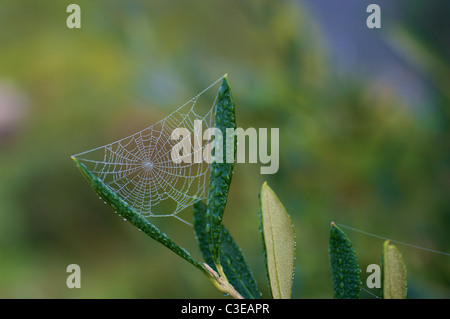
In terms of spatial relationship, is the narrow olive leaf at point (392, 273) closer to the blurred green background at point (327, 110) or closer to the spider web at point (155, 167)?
the spider web at point (155, 167)

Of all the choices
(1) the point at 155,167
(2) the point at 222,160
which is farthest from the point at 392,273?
(1) the point at 155,167

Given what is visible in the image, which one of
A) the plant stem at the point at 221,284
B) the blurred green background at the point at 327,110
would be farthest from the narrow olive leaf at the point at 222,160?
the blurred green background at the point at 327,110

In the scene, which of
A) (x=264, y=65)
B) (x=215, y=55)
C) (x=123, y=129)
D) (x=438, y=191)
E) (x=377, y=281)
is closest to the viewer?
(x=377, y=281)

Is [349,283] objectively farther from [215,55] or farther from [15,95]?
[15,95]

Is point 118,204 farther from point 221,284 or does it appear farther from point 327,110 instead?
point 327,110

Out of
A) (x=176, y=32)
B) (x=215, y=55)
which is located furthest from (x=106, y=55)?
(x=215, y=55)

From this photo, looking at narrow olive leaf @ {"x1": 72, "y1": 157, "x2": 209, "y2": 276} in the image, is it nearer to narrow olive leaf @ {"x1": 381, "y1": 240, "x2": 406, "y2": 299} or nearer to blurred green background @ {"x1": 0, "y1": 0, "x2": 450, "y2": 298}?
narrow olive leaf @ {"x1": 381, "y1": 240, "x2": 406, "y2": 299}
